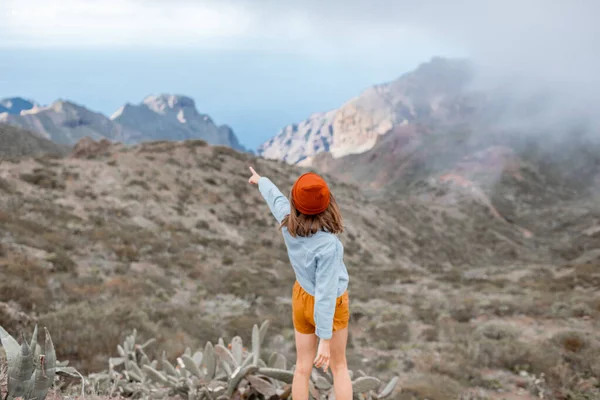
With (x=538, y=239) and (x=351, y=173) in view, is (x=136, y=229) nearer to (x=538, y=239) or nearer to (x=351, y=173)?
(x=538, y=239)

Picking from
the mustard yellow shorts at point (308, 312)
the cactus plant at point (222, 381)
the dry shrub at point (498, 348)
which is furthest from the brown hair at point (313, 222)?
the dry shrub at point (498, 348)

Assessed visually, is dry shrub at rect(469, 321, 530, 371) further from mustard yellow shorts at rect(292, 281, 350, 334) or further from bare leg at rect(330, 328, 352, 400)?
mustard yellow shorts at rect(292, 281, 350, 334)

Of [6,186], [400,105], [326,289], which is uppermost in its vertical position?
[400,105]

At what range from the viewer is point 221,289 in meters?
12.5

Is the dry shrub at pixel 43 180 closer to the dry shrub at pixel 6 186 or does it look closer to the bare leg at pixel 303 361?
the dry shrub at pixel 6 186

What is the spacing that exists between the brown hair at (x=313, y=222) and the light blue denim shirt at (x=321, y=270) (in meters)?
0.05

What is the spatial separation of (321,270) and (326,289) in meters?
0.16

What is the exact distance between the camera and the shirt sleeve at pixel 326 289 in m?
3.05

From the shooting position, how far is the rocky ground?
23.9ft

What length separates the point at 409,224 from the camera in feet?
135

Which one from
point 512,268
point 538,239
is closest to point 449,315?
point 512,268

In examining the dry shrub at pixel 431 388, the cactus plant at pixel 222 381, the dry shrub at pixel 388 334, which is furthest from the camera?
the dry shrub at pixel 388 334

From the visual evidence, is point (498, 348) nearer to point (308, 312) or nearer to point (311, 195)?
point (308, 312)

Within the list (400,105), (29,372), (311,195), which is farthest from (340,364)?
(400,105)
